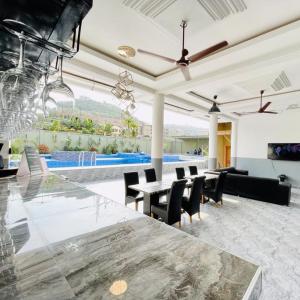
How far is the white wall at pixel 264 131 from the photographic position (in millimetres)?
7922

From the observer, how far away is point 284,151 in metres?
7.88

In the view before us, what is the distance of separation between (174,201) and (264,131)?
7641 mm

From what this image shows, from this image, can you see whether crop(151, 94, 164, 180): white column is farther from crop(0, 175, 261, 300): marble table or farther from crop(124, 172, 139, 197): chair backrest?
crop(0, 175, 261, 300): marble table

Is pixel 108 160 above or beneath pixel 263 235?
above

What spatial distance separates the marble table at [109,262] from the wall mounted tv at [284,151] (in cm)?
852

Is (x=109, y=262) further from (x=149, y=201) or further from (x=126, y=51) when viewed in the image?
(x=126, y=51)

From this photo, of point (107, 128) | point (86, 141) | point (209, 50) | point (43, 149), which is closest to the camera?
point (209, 50)

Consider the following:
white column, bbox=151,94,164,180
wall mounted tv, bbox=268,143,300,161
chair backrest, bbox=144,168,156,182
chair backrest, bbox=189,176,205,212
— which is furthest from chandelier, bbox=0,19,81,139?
wall mounted tv, bbox=268,143,300,161

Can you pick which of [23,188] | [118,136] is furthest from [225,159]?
[23,188]

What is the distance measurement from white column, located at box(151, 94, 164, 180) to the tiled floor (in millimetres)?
1610

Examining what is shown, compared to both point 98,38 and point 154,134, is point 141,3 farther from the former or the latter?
point 154,134

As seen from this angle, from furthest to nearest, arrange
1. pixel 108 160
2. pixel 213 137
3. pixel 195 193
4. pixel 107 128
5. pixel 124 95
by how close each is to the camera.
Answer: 1. pixel 107 128
2. pixel 108 160
3. pixel 213 137
4. pixel 195 193
5. pixel 124 95

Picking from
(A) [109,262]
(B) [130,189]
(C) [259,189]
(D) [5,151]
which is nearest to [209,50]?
(A) [109,262]

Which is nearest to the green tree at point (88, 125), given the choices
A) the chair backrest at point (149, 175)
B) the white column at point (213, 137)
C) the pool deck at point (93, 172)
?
the pool deck at point (93, 172)
